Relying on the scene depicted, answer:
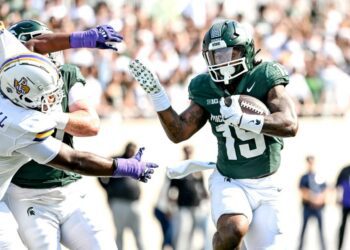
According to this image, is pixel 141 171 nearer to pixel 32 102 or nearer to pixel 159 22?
pixel 32 102

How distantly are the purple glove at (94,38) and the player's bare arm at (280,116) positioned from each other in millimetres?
1046

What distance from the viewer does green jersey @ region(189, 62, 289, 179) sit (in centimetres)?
614

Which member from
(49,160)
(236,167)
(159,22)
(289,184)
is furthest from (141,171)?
(159,22)

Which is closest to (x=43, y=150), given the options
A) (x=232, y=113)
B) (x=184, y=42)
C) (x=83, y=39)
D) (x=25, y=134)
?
(x=25, y=134)

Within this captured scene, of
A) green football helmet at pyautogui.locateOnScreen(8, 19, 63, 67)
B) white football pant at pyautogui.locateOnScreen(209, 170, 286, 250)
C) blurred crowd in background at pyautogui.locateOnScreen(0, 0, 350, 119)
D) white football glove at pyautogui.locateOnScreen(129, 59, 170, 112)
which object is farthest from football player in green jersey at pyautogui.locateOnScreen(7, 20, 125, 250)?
blurred crowd in background at pyautogui.locateOnScreen(0, 0, 350, 119)

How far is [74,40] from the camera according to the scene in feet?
20.2

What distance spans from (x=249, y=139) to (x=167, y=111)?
0.55 metres

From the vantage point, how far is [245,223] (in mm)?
5973

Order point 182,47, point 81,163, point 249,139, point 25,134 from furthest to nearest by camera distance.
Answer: point 182,47 → point 249,139 → point 81,163 → point 25,134

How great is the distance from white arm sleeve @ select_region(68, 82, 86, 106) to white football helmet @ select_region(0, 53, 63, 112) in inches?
23.7

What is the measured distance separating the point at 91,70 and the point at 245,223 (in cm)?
602

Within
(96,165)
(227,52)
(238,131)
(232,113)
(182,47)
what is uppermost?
(227,52)

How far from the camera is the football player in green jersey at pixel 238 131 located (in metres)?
6.01

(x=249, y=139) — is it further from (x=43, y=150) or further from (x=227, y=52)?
(x=43, y=150)
